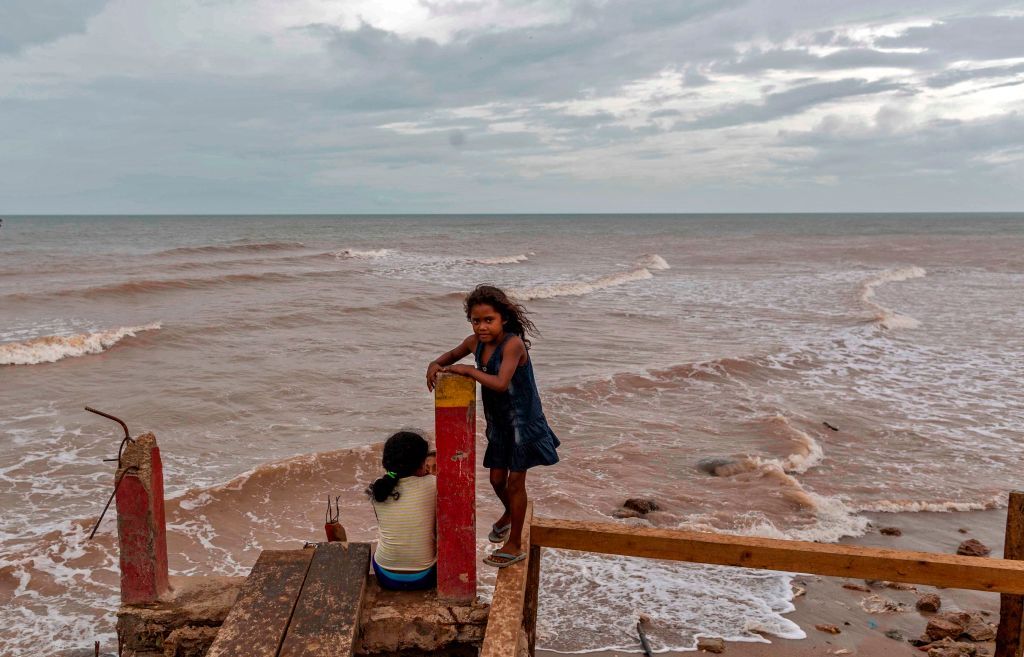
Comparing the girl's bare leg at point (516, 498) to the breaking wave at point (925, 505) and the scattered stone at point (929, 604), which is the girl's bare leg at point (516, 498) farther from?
the breaking wave at point (925, 505)

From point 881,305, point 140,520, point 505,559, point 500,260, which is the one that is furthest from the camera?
point 500,260

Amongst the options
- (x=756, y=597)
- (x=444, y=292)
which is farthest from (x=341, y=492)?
(x=444, y=292)

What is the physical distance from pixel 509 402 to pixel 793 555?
5.40 feet

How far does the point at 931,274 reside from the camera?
115 feet

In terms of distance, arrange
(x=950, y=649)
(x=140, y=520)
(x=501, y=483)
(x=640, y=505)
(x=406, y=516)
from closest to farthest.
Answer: (x=140, y=520) → (x=406, y=516) → (x=501, y=483) → (x=950, y=649) → (x=640, y=505)

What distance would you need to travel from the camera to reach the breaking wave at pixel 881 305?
1948 cm

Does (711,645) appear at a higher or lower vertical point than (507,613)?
lower

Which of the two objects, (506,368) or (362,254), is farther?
(362,254)

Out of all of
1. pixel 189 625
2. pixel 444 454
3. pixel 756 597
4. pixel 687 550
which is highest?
pixel 444 454

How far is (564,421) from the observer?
1087cm

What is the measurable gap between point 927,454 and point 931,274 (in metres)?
29.3

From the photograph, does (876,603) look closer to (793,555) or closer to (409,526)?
(793,555)

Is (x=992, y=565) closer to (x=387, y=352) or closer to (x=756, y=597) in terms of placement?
(x=756, y=597)

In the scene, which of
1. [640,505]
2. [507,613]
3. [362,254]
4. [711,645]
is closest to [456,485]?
[507,613]
